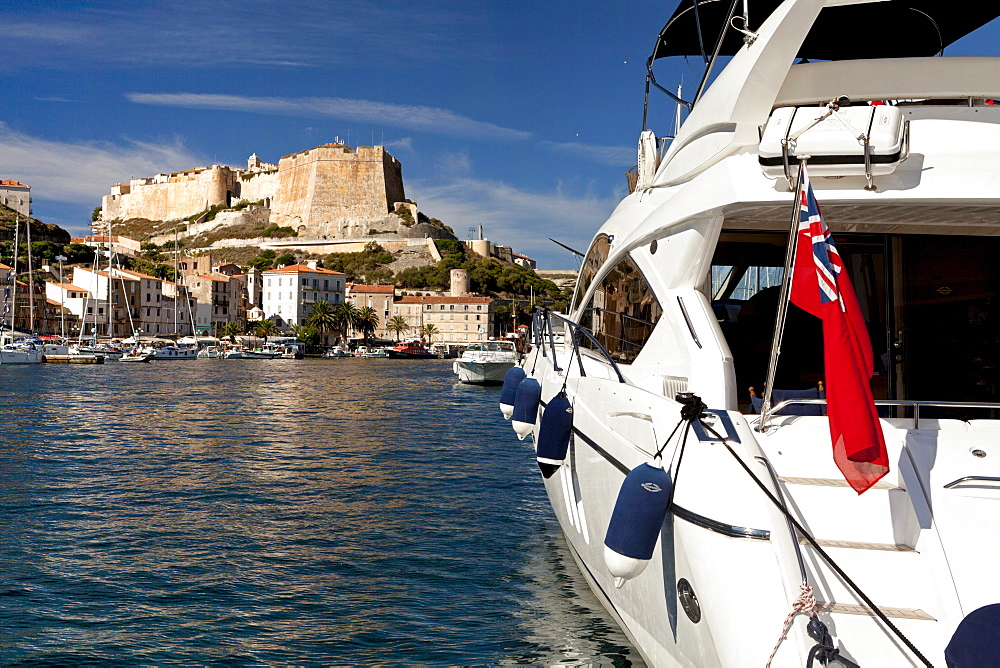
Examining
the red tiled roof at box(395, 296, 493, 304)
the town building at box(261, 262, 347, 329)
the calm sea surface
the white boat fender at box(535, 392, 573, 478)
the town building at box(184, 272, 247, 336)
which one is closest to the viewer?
the white boat fender at box(535, 392, 573, 478)

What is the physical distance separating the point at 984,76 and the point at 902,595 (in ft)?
9.10

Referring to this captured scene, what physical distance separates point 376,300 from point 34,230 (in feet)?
129

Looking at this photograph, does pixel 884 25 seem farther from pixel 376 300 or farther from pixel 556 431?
pixel 376 300

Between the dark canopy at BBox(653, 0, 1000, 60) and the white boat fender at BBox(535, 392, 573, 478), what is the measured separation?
3.44 m

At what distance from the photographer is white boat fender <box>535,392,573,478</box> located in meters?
5.89

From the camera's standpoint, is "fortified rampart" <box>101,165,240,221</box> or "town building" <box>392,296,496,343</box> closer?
"town building" <box>392,296,496,343</box>

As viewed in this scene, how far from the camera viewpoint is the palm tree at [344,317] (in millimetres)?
86812

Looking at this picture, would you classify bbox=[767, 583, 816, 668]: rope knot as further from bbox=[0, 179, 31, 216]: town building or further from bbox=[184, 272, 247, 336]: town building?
bbox=[0, 179, 31, 216]: town building

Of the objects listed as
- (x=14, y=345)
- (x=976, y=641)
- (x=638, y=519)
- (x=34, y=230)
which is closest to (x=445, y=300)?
(x=14, y=345)

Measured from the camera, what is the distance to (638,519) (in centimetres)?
369

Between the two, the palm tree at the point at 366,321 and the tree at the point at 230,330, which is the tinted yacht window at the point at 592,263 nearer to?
the tree at the point at 230,330

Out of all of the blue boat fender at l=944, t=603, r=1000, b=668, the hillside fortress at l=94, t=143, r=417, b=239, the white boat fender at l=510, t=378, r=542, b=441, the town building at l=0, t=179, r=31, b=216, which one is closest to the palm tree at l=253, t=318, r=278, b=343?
the hillside fortress at l=94, t=143, r=417, b=239

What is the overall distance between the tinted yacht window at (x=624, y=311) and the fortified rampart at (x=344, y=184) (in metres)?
109

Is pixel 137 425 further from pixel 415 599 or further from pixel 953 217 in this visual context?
pixel 953 217
